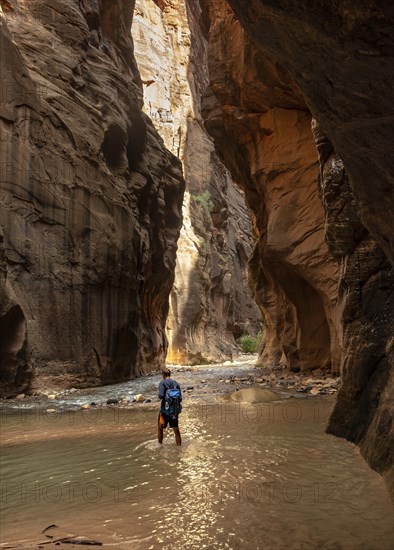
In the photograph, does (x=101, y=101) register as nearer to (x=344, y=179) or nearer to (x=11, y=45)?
(x=11, y=45)

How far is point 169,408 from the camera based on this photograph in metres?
7.57

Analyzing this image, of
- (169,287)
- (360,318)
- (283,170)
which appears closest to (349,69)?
(360,318)

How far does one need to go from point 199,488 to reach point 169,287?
27.4m

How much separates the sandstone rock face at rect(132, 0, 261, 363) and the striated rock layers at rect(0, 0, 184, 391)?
1875 centimetres

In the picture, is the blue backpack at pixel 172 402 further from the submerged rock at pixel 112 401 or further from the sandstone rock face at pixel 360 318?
the submerged rock at pixel 112 401

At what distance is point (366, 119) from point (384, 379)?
3781mm

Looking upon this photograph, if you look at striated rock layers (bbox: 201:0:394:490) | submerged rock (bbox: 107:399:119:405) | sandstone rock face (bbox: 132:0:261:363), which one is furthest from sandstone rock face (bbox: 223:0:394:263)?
sandstone rock face (bbox: 132:0:261:363)

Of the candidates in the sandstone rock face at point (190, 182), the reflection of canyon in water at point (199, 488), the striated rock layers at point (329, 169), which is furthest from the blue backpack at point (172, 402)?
the sandstone rock face at point (190, 182)

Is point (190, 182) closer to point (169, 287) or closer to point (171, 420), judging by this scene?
point (169, 287)

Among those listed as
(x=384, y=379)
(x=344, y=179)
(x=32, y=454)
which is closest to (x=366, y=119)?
(x=384, y=379)

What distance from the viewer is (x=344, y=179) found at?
814 centimetres

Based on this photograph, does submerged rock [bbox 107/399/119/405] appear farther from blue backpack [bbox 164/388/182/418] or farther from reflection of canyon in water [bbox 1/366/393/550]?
blue backpack [bbox 164/388/182/418]

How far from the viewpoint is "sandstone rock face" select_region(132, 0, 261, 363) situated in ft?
151

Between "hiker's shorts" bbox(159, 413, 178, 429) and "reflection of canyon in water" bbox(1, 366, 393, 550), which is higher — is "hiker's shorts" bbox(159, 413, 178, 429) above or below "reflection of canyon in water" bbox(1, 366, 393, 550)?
above
